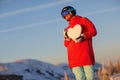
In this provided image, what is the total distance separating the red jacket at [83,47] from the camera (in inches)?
341

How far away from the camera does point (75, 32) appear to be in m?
8.73

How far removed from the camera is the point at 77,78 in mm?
8734

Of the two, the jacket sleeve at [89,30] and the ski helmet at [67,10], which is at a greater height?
the ski helmet at [67,10]

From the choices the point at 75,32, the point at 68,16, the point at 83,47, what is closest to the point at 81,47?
the point at 83,47

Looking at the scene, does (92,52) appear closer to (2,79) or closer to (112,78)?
(112,78)

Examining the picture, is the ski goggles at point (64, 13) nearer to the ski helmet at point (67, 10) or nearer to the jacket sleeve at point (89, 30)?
the ski helmet at point (67, 10)

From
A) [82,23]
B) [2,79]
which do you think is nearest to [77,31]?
[82,23]

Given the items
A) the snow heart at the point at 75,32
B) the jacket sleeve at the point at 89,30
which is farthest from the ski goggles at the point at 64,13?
the jacket sleeve at the point at 89,30

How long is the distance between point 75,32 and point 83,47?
1.05 feet

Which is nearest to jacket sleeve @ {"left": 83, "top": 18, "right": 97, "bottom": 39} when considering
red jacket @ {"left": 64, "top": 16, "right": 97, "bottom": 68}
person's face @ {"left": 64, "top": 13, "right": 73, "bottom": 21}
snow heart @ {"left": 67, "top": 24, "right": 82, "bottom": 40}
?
red jacket @ {"left": 64, "top": 16, "right": 97, "bottom": 68}

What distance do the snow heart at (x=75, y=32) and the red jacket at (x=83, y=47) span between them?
0.10 meters

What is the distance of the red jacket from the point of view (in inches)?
341

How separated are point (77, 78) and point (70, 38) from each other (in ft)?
2.52

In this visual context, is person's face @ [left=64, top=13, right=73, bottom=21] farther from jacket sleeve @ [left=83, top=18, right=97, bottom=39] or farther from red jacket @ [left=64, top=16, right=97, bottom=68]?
jacket sleeve @ [left=83, top=18, right=97, bottom=39]
